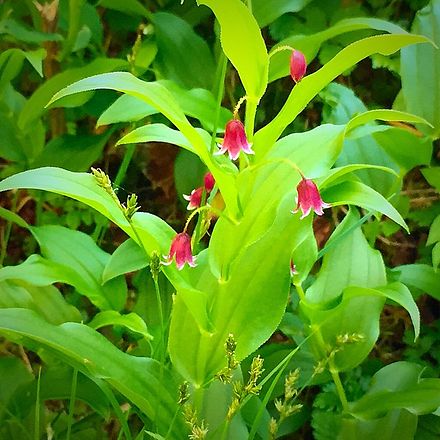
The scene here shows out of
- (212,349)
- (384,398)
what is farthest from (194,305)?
(384,398)

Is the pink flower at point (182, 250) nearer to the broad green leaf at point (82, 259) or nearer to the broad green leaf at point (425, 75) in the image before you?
the broad green leaf at point (82, 259)

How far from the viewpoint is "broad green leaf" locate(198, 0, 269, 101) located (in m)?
0.63

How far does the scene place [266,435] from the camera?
923 mm

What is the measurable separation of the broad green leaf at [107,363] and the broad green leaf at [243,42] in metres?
0.32

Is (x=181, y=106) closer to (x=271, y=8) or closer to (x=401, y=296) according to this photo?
(x=271, y=8)

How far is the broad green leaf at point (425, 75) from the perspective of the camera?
0.96 metres

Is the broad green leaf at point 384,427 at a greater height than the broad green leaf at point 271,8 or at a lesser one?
lesser

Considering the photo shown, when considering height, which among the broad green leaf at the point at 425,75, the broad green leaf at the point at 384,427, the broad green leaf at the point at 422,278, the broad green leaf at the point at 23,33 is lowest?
the broad green leaf at the point at 384,427

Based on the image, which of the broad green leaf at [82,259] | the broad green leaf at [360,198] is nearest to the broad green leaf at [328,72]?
the broad green leaf at [360,198]

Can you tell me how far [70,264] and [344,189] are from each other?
0.38 m

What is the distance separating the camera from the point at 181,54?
1135mm

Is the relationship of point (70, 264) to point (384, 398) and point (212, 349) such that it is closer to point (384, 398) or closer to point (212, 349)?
point (212, 349)

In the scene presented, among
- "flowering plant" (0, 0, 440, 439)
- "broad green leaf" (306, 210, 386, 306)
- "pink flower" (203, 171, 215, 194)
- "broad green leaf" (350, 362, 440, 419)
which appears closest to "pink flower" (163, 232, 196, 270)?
"flowering plant" (0, 0, 440, 439)

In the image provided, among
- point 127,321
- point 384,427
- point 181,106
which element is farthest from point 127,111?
point 384,427
